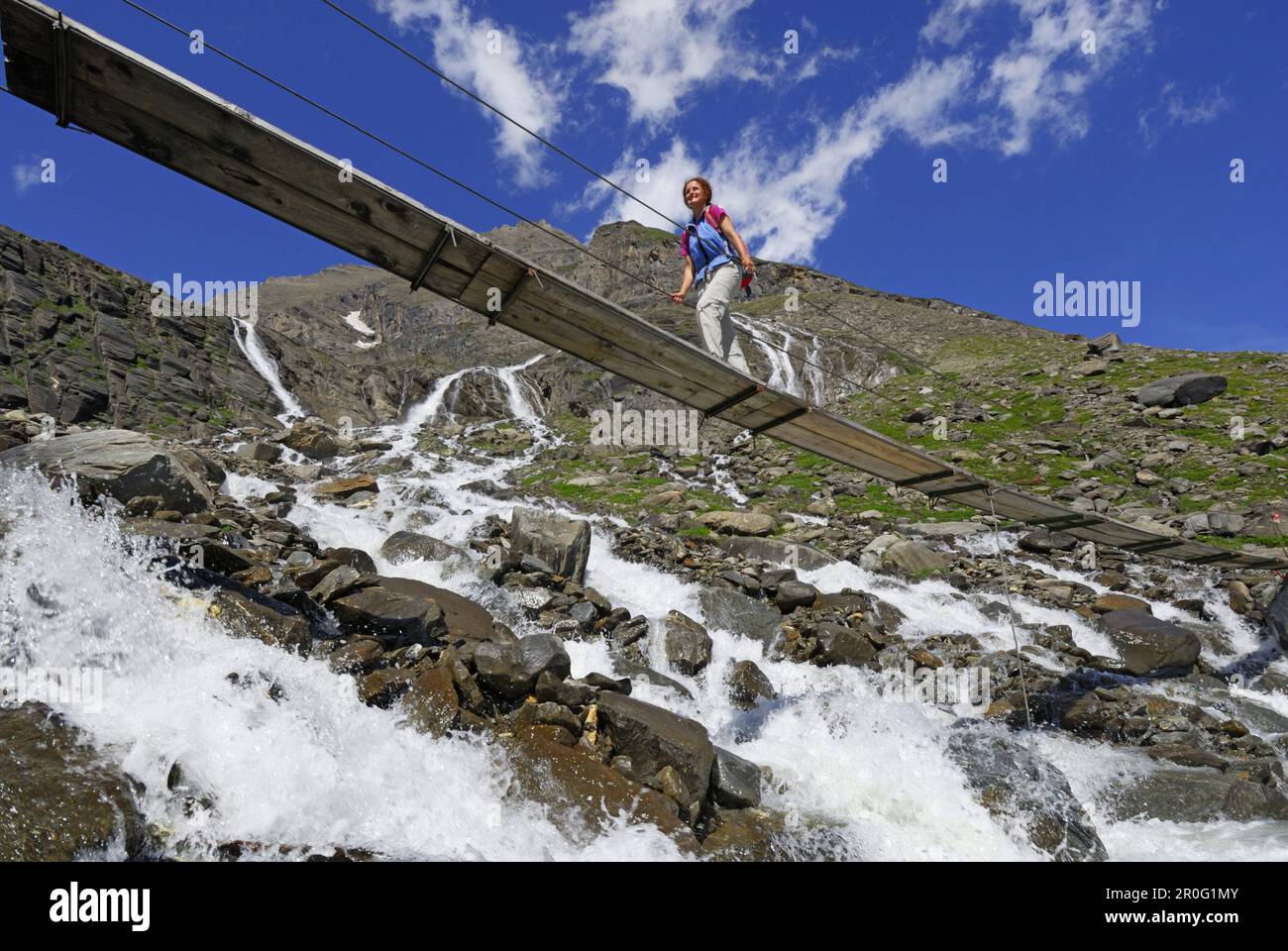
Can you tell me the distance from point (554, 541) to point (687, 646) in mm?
5320

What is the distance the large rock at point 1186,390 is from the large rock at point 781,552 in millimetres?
25154

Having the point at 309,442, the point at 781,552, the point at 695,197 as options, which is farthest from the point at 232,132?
the point at 309,442

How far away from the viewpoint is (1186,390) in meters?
34.2

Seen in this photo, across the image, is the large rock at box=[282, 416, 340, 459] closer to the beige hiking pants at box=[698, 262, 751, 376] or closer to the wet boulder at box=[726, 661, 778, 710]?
the wet boulder at box=[726, 661, 778, 710]

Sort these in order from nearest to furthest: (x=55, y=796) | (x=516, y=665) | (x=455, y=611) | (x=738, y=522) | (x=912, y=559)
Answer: (x=55, y=796) < (x=516, y=665) < (x=455, y=611) < (x=912, y=559) < (x=738, y=522)

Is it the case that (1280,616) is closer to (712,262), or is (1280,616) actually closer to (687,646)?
(687,646)

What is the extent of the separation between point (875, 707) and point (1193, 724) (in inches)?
257

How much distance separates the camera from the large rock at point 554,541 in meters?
17.8

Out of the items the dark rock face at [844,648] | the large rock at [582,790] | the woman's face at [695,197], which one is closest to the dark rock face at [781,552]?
the dark rock face at [844,648]

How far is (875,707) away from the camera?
41.4 ft

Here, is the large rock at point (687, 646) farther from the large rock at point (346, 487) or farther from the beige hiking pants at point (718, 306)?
the large rock at point (346, 487)

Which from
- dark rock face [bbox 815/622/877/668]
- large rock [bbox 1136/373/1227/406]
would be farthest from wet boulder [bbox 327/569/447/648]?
large rock [bbox 1136/373/1227/406]
